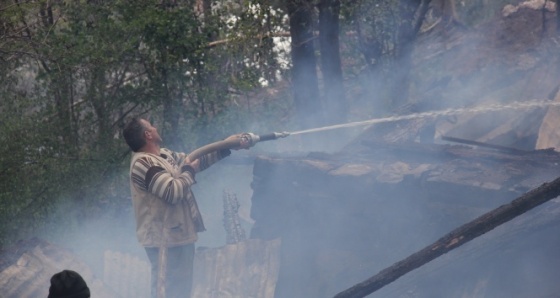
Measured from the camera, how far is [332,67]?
1320cm

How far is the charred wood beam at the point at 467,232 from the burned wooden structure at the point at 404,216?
1.63 m

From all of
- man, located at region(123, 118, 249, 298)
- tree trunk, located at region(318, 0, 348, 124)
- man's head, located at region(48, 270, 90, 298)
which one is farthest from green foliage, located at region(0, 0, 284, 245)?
Answer: man's head, located at region(48, 270, 90, 298)

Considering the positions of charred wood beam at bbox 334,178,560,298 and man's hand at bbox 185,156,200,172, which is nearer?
charred wood beam at bbox 334,178,560,298

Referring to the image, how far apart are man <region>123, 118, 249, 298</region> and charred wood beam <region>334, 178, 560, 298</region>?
2.30 m

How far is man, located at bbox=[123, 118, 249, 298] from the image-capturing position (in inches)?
287

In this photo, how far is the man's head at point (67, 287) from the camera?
4.12 metres

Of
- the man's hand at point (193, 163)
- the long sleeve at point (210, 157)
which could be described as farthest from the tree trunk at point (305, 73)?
the man's hand at point (193, 163)

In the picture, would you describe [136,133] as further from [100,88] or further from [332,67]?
[332,67]

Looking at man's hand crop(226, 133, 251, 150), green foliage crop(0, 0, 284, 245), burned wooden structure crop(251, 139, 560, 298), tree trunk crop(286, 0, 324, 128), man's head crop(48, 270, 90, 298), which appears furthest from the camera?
tree trunk crop(286, 0, 324, 128)

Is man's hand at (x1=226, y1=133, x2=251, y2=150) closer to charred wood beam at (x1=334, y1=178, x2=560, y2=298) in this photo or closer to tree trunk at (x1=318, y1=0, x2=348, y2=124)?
charred wood beam at (x1=334, y1=178, x2=560, y2=298)

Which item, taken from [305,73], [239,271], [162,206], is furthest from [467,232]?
[305,73]

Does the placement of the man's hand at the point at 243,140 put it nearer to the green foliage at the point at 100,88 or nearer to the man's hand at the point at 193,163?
the man's hand at the point at 193,163

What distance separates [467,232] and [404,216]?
269 centimetres

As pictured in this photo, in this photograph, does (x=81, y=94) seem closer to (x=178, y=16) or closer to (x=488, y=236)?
(x=178, y=16)
